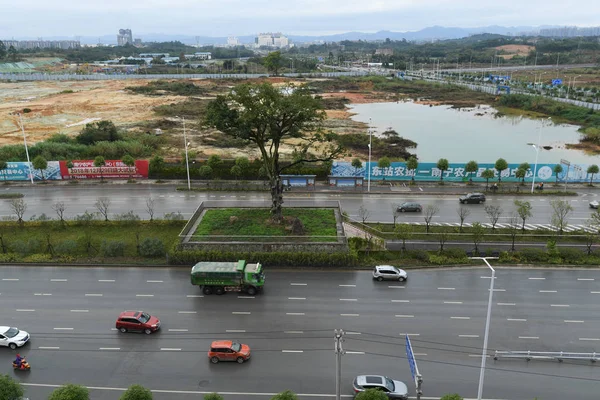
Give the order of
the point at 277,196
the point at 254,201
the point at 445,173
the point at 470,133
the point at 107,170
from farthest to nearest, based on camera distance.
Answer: the point at 470,133 < the point at 107,170 < the point at 445,173 < the point at 254,201 < the point at 277,196

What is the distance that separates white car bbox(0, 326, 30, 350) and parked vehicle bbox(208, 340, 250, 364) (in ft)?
35.9

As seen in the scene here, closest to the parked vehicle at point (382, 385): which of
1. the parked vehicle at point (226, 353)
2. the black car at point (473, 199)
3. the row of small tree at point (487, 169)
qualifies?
the parked vehicle at point (226, 353)

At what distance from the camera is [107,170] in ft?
184

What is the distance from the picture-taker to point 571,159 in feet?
228

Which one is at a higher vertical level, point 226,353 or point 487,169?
point 487,169

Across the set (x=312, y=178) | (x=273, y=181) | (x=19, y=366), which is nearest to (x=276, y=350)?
(x=19, y=366)

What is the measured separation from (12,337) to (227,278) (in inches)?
496

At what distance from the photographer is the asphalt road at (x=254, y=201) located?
143ft

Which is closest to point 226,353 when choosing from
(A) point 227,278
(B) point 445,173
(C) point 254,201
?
(A) point 227,278

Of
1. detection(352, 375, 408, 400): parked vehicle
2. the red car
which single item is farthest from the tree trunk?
detection(352, 375, 408, 400): parked vehicle

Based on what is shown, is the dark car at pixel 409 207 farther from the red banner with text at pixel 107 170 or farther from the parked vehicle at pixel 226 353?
the red banner with text at pixel 107 170

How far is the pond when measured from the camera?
2813 inches

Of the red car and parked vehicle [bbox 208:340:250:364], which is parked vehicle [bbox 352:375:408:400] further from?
the red car

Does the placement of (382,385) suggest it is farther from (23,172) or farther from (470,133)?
(470,133)
